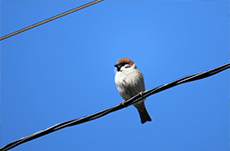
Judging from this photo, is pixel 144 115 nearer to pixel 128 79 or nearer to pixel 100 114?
pixel 128 79

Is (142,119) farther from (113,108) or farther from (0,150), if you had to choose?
(0,150)

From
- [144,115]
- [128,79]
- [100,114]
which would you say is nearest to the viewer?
[100,114]

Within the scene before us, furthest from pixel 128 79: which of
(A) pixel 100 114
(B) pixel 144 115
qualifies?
(A) pixel 100 114

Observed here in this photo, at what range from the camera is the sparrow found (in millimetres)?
4527

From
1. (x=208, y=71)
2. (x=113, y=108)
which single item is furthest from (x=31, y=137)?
(x=208, y=71)

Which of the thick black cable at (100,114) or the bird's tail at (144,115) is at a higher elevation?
the bird's tail at (144,115)

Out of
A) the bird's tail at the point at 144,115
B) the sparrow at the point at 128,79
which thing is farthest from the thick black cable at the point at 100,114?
the bird's tail at the point at 144,115

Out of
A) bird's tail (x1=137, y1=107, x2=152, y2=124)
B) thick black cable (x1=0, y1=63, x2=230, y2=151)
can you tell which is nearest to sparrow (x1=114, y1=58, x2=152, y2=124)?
bird's tail (x1=137, y1=107, x2=152, y2=124)

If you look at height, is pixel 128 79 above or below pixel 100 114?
above

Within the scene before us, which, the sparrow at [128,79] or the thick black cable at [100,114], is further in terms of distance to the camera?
the sparrow at [128,79]

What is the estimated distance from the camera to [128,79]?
4520mm

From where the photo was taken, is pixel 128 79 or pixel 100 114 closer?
pixel 100 114

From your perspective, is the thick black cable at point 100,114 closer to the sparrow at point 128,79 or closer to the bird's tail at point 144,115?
Result: the sparrow at point 128,79

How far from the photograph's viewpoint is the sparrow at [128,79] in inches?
178
